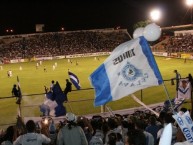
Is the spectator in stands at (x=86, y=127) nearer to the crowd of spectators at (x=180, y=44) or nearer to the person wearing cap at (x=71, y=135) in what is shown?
the person wearing cap at (x=71, y=135)

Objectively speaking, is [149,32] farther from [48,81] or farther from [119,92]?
[48,81]

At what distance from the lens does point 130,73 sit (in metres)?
6.91

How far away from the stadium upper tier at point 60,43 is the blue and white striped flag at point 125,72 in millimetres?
68125

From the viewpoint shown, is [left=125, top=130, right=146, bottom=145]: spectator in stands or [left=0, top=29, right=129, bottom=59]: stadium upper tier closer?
[left=125, top=130, right=146, bottom=145]: spectator in stands

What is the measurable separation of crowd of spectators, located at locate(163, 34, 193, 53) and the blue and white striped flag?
167ft

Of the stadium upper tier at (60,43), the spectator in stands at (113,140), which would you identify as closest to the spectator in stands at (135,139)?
the spectator in stands at (113,140)

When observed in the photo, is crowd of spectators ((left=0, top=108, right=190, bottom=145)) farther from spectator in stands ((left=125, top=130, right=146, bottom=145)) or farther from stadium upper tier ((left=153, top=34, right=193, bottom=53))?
stadium upper tier ((left=153, top=34, right=193, bottom=53))

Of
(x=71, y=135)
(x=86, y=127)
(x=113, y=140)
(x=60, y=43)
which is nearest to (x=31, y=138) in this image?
(x=71, y=135)

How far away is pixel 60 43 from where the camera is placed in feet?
277

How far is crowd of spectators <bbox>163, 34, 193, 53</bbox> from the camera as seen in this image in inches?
2286

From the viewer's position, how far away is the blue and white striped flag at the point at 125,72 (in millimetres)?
6633

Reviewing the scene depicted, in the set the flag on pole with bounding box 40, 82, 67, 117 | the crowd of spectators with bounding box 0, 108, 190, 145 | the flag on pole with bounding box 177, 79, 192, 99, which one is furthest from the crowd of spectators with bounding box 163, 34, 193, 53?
the crowd of spectators with bounding box 0, 108, 190, 145

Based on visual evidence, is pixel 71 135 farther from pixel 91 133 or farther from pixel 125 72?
pixel 125 72

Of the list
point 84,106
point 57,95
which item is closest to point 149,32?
point 57,95
